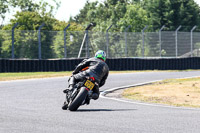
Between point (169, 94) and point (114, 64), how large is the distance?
1158 cm

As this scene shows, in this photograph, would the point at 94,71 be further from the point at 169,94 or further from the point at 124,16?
the point at 124,16

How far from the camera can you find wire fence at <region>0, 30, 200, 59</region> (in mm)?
23891

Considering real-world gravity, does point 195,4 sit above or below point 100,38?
above

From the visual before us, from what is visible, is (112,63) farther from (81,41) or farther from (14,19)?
(14,19)

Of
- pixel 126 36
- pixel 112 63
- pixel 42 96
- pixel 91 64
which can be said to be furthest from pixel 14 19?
pixel 91 64

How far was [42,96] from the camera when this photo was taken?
501 inches

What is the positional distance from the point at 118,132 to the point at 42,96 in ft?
19.8

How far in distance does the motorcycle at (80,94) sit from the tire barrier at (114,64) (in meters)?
12.7

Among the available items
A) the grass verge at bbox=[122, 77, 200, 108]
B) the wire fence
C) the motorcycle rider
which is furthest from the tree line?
the motorcycle rider

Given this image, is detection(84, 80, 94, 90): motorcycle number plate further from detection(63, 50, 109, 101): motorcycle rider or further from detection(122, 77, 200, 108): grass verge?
detection(122, 77, 200, 108): grass verge

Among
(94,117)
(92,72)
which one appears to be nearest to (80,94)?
(92,72)

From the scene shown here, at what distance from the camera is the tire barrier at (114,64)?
2233cm

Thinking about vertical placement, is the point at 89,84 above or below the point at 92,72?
below

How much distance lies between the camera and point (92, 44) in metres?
27.0
